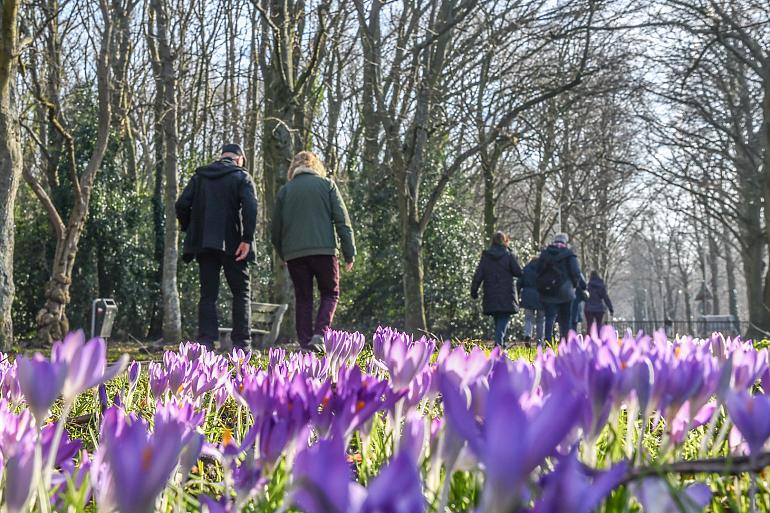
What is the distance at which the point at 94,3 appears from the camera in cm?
1417

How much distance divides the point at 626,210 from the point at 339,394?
36155 mm

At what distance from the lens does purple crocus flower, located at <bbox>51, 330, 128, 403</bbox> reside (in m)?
1.03

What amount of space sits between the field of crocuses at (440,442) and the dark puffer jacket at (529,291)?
12632 millimetres

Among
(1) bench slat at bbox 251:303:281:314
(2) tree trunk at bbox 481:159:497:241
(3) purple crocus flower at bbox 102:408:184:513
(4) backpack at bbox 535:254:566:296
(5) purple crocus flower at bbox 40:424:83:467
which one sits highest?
(2) tree trunk at bbox 481:159:497:241

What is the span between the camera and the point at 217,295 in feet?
22.1

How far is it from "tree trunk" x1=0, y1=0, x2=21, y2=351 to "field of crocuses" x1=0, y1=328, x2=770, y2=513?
20.9 feet

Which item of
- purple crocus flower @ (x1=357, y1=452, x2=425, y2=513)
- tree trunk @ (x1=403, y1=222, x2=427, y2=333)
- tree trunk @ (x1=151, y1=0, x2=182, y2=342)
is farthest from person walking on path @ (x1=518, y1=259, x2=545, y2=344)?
purple crocus flower @ (x1=357, y1=452, x2=425, y2=513)

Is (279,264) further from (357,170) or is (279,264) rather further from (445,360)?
(445,360)

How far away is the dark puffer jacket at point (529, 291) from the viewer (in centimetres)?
1395

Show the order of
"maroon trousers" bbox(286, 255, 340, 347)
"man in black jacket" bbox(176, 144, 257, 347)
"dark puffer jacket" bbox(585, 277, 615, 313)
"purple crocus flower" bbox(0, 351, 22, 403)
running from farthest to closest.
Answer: "dark puffer jacket" bbox(585, 277, 615, 313) → "maroon trousers" bbox(286, 255, 340, 347) → "man in black jacket" bbox(176, 144, 257, 347) → "purple crocus flower" bbox(0, 351, 22, 403)

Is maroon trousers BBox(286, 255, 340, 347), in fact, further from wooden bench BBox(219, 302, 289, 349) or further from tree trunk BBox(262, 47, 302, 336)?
tree trunk BBox(262, 47, 302, 336)

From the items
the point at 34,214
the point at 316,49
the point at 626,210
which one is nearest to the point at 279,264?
the point at 316,49

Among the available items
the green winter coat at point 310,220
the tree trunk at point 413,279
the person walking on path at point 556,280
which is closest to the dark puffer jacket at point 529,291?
the person walking on path at point 556,280

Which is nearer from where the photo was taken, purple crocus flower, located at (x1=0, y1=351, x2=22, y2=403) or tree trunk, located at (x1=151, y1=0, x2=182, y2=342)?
purple crocus flower, located at (x1=0, y1=351, x2=22, y2=403)
